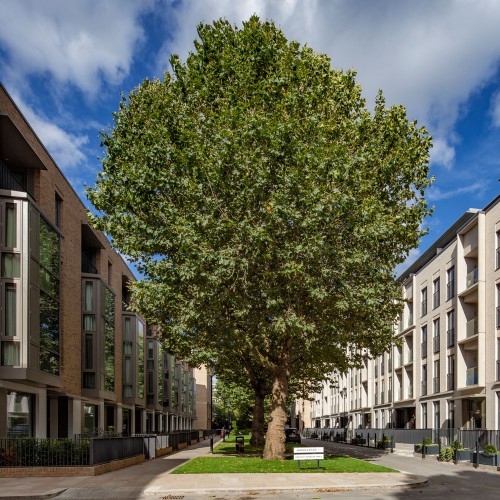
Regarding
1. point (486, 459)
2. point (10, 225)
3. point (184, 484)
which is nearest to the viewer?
point (184, 484)

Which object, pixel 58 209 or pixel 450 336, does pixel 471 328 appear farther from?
pixel 58 209

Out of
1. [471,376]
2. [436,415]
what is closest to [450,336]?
[471,376]

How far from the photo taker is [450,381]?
4166cm

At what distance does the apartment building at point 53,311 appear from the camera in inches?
942

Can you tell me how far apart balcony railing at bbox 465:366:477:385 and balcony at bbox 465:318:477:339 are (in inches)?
77.5

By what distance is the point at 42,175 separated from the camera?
97.9 ft

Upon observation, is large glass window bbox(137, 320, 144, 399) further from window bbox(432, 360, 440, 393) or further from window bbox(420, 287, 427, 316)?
window bbox(432, 360, 440, 393)

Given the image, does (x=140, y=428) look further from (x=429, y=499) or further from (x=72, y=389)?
(x=429, y=499)

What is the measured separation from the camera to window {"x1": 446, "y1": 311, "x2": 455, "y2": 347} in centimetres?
4175

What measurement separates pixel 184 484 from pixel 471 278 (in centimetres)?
2655

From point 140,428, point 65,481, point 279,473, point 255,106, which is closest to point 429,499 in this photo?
point 279,473

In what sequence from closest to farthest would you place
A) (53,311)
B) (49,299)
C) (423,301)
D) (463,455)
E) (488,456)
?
1. (488,456)
2. (49,299)
3. (53,311)
4. (463,455)
5. (423,301)

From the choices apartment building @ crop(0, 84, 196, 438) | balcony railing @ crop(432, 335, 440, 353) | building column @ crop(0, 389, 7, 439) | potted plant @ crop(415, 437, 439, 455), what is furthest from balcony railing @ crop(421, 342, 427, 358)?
building column @ crop(0, 389, 7, 439)

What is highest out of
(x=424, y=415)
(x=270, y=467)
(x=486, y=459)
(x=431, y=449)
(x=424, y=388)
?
(x=424, y=388)
